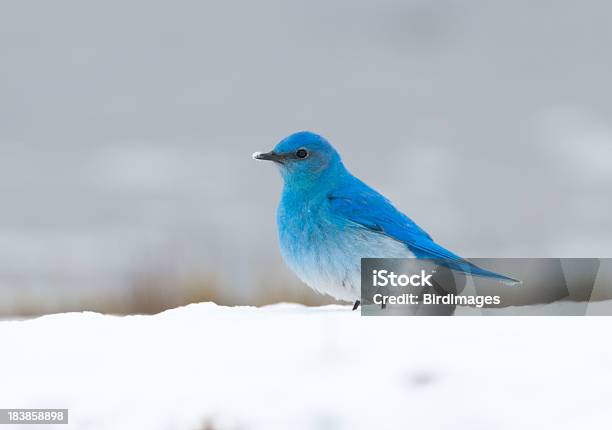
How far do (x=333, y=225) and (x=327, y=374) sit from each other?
154 cm

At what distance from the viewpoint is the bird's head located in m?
5.56

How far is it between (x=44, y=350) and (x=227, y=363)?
1.09m

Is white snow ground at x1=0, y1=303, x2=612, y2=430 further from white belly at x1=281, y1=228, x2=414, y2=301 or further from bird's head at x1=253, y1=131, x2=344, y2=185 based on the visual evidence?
bird's head at x1=253, y1=131, x2=344, y2=185

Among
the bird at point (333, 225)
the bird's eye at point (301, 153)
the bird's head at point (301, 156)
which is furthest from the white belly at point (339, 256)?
the bird's eye at point (301, 153)

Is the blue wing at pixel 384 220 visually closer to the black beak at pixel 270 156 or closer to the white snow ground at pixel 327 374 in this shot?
the black beak at pixel 270 156

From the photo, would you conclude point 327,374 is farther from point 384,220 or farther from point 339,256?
point 384,220

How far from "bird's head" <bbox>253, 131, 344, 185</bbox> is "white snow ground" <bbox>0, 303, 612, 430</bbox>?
4.48ft

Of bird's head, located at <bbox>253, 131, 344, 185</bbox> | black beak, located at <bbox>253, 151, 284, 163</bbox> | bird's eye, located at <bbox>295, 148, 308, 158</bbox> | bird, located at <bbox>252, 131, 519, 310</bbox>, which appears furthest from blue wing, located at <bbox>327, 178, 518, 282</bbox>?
black beak, located at <bbox>253, 151, 284, 163</bbox>

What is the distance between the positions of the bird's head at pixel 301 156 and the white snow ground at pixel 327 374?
1365 mm

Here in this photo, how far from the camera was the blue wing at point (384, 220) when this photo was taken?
5.24 m

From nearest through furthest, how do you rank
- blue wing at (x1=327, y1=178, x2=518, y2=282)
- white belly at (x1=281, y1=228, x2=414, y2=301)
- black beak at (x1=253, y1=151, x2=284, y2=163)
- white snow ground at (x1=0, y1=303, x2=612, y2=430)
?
white snow ground at (x1=0, y1=303, x2=612, y2=430) → white belly at (x1=281, y1=228, x2=414, y2=301) → blue wing at (x1=327, y1=178, x2=518, y2=282) → black beak at (x1=253, y1=151, x2=284, y2=163)

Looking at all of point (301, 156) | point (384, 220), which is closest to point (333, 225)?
point (384, 220)

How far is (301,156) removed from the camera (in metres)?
5.58

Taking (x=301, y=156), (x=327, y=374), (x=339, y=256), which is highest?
(x=301, y=156)
